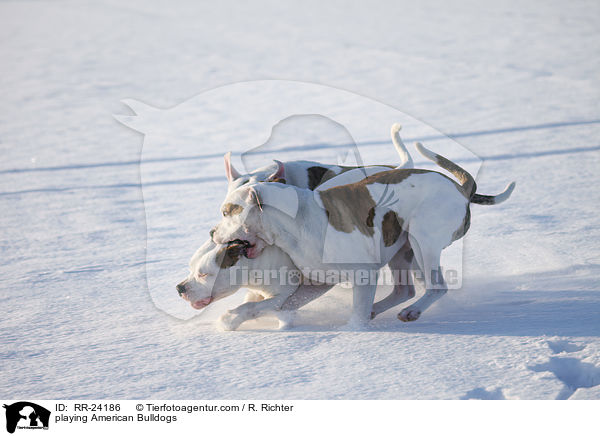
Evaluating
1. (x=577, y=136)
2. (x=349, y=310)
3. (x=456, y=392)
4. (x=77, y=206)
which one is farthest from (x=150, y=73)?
(x=456, y=392)

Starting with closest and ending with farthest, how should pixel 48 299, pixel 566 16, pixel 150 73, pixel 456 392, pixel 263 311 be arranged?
1. pixel 456 392
2. pixel 263 311
3. pixel 48 299
4. pixel 150 73
5. pixel 566 16

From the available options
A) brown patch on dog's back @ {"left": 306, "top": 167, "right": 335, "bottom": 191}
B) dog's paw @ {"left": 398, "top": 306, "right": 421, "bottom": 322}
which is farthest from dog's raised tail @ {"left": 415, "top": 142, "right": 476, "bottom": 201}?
dog's paw @ {"left": 398, "top": 306, "right": 421, "bottom": 322}

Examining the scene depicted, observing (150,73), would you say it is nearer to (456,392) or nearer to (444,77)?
(444,77)

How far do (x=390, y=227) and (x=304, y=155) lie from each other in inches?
117

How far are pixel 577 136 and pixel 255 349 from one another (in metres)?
4.24

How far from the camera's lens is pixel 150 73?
9.18 m

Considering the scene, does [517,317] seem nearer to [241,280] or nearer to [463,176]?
[463,176]

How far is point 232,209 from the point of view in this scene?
2951mm

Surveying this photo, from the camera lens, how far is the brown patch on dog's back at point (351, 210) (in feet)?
9.72

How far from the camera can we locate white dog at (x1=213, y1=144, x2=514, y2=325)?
2.94 m

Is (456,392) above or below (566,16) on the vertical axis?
below

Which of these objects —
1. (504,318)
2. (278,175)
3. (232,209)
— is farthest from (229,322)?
(504,318)

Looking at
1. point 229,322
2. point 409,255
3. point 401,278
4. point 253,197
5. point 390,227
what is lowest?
point 229,322

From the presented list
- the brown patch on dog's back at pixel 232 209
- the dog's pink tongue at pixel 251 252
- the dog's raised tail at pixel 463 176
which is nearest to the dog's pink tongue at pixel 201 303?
the dog's pink tongue at pixel 251 252
